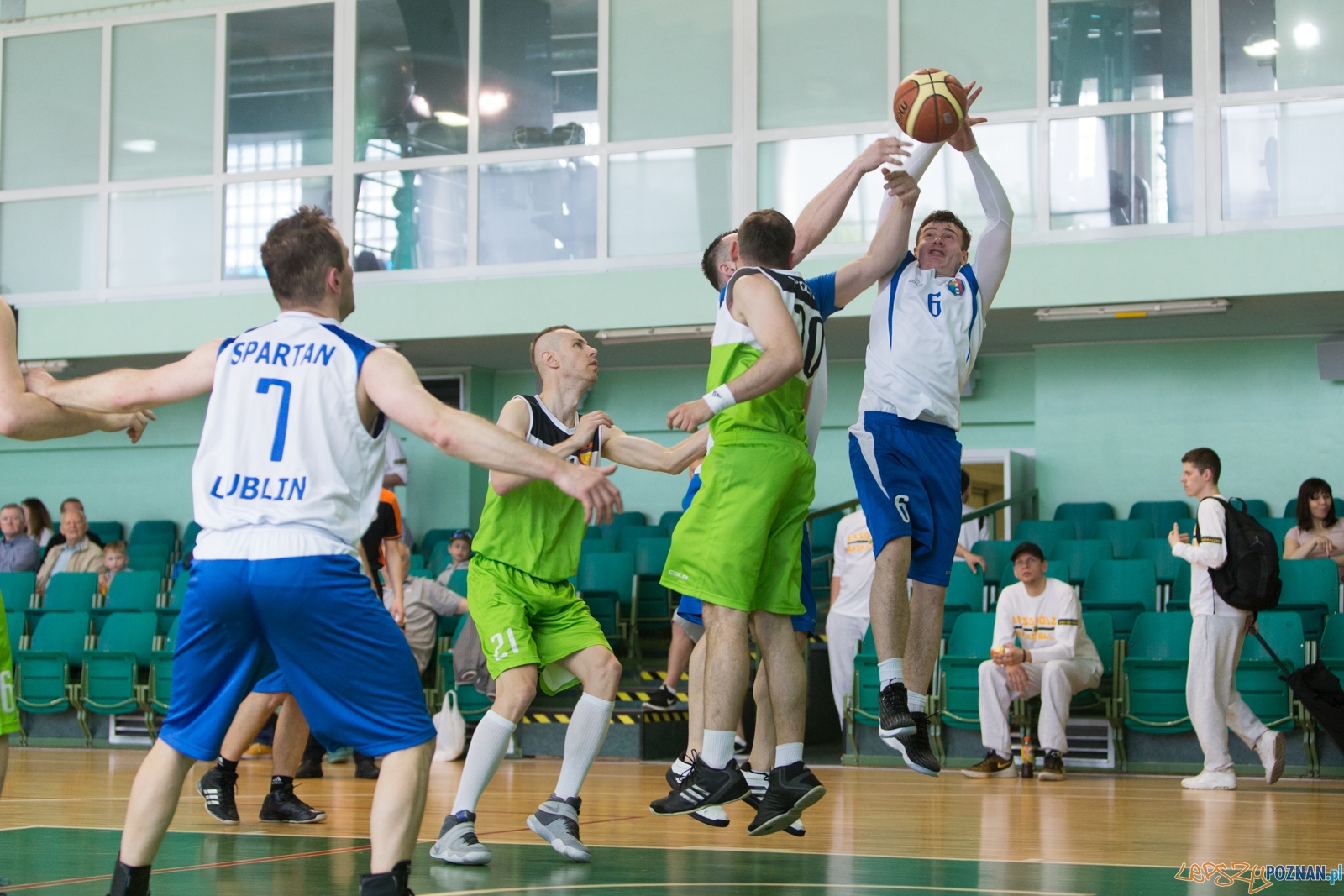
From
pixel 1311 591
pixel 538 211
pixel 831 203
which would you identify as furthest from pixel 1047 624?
pixel 538 211

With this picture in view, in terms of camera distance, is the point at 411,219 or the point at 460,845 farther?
the point at 411,219

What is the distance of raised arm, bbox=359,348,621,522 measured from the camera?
3225 millimetres

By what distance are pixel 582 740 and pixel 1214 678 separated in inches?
199

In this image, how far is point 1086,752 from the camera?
31.8 feet

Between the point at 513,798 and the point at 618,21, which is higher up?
the point at 618,21

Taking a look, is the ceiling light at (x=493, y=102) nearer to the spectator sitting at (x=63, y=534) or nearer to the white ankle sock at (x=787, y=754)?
the spectator sitting at (x=63, y=534)

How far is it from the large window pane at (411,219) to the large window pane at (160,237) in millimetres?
1752

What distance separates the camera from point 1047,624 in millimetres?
9234

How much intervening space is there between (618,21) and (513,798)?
8.02 m

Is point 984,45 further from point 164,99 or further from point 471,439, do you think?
point 471,439

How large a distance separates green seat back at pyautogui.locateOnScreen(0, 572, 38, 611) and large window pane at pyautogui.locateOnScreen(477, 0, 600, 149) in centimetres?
593

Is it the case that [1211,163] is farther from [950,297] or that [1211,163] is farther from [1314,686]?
[950,297]

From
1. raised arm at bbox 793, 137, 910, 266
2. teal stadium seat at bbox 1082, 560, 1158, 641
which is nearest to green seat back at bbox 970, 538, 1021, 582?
teal stadium seat at bbox 1082, 560, 1158, 641

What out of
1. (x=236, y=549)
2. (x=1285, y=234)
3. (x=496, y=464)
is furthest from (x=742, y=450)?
(x=1285, y=234)
